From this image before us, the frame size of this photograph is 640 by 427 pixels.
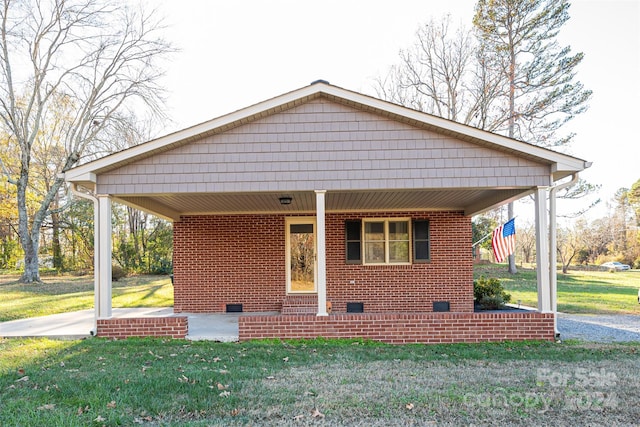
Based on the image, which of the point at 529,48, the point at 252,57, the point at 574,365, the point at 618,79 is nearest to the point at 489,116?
the point at 529,48

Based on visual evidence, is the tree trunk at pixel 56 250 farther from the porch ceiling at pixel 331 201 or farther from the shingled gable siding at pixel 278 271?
the porch ceiling at pixel 331 201

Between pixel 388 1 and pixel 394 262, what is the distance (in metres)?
10.1

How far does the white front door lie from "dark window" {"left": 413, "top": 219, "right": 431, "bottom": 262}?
2.40 m

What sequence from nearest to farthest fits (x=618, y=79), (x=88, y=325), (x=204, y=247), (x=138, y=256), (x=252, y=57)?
(x=88, y=325) < (x=204, y=247) < (x=618, y=79) < (x=252, y=57) < (x=138, y=256)

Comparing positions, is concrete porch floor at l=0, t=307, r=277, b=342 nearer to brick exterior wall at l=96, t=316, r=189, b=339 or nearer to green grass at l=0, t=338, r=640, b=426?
brick exterior wall at l=96, t=316, r=189, b=339

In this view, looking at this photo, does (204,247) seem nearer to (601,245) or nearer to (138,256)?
(138,256)

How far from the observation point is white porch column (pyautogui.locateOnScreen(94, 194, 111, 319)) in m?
7.83

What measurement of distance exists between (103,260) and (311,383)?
4.45 metres

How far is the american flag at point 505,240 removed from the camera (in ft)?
35.4

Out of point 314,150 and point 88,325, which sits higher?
point 314,150

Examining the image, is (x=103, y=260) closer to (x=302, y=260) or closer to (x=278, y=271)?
(x=278, y=271)

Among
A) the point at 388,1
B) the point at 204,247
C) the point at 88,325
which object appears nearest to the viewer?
the point at 88,325

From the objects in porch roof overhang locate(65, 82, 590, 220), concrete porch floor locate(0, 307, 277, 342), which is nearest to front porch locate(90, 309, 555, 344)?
concrete porch floor locate(0, 307, 277, 342)

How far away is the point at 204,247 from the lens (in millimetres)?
11555
